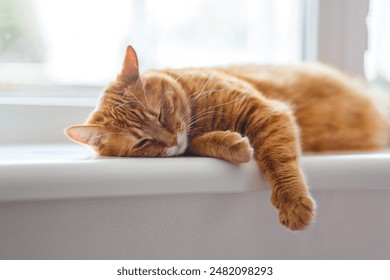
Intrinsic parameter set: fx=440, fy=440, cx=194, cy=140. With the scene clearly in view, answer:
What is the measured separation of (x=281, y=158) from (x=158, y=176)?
30cm

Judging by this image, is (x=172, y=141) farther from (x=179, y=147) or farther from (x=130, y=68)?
(x=130, y=68)

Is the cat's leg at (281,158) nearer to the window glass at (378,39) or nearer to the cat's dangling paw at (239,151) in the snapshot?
the cat's dangling paw at (239,151)

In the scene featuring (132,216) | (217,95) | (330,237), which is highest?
(217,95)

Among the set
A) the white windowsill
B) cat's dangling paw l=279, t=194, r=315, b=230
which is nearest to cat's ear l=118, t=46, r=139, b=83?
the white windowsill

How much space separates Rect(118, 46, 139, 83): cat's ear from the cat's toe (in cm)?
34

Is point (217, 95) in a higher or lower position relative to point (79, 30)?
lower

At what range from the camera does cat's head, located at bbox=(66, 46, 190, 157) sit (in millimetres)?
1077

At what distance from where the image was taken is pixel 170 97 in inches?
45.1

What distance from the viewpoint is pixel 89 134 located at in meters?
1.08

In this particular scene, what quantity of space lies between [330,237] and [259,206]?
20cm

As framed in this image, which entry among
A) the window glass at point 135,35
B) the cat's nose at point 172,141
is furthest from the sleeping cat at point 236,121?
the window glass at point 135,35

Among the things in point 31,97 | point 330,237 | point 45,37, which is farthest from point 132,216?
point 45,37

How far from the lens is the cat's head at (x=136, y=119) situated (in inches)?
42.4

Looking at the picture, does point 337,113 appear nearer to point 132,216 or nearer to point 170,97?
point 170,97
